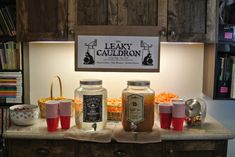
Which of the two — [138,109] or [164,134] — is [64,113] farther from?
[164,134]

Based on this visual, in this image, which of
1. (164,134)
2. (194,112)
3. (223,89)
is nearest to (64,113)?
(164,134)

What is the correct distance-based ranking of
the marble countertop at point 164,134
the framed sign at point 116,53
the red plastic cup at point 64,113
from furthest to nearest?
the framed sign at point 116,53 → the red plastic cup at point 64,113 → the marble countertop at point 164,134

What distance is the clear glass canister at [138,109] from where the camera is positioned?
1912mm

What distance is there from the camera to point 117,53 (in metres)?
2.15

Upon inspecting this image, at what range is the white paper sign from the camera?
2.13 meters

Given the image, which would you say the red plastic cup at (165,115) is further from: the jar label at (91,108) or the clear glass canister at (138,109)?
the jar label at (91,108)

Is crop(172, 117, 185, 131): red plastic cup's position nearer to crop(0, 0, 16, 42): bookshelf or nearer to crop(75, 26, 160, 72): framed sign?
crop(75, 26, 160, 72): framed sign

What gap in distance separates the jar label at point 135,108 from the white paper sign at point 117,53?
1.02 feet

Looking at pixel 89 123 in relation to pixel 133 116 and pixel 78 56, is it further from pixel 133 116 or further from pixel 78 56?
pixel 78 56

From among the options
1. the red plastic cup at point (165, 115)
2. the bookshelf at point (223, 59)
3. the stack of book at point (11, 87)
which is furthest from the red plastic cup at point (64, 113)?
the bookshelf at point (223, 59)

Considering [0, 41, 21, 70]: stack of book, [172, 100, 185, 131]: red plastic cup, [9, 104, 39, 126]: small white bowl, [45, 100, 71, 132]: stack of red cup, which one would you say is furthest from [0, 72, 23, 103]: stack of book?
[172, 100, 185, 131]: red plastic cup

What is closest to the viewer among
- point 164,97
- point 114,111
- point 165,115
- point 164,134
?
point 164,134

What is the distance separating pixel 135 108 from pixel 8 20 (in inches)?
45.1

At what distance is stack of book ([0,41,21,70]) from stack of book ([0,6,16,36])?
0.09 meters
